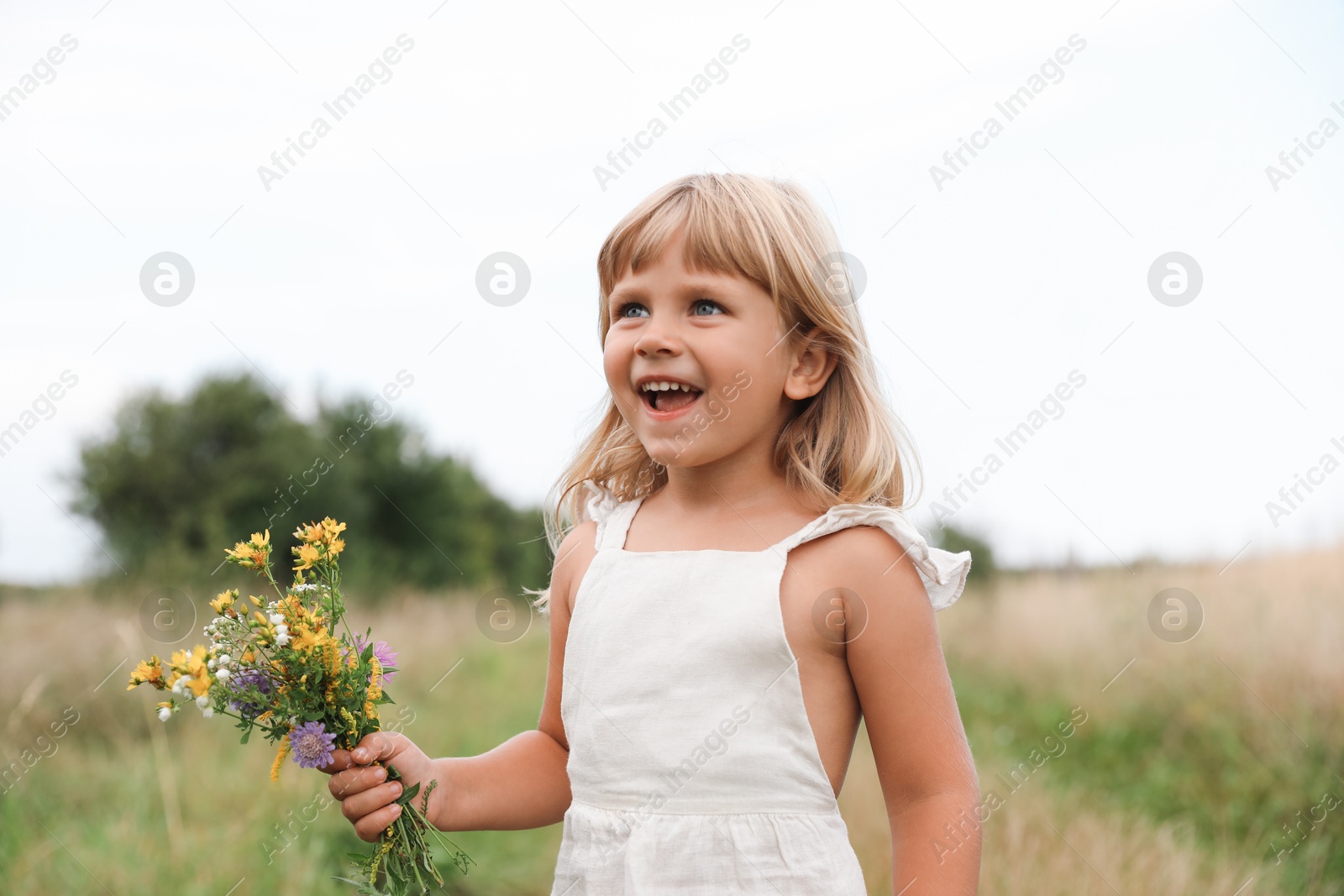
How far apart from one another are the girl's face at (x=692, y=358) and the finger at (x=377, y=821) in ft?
2.68

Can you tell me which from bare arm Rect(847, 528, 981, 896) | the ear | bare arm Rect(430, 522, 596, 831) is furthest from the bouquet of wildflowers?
the ear

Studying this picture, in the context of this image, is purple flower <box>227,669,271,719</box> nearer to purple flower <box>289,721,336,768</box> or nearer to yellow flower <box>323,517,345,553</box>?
purple flower <box>289,721,336,768</box>

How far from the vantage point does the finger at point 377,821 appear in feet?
6.20

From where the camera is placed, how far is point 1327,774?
4918mm

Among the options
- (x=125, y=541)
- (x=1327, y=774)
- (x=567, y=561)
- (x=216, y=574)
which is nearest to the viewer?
(x=567, y=561)

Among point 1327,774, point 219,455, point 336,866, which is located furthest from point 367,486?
point 1327,774

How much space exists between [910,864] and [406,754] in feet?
3.17

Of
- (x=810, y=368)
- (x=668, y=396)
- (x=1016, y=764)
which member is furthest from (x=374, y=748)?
(x=1016, y=764)

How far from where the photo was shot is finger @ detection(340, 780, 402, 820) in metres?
1.89

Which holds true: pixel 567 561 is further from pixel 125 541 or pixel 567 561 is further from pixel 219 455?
pixel 219 455

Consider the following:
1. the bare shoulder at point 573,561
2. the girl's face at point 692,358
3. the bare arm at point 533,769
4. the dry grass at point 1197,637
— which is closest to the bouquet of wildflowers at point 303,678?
the bare arm at point 533,769

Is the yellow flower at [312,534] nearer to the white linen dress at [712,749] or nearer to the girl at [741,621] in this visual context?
the girl at [741,621]

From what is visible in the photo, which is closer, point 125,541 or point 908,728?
point 908,728

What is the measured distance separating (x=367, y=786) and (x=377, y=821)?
0.22 feet
